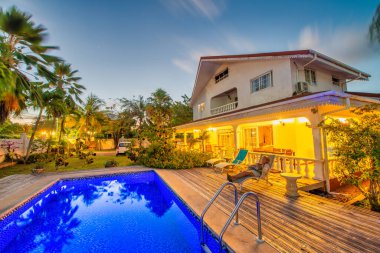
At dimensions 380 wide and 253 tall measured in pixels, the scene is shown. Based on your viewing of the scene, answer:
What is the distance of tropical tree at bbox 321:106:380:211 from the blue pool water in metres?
4.93

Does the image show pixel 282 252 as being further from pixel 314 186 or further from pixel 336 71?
pixel 336 71

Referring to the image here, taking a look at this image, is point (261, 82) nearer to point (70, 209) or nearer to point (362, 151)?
point (362, 151)

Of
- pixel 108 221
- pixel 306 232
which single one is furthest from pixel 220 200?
pixel 108 221

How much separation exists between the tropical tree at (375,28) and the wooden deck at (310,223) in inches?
220

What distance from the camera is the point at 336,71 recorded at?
1403cm

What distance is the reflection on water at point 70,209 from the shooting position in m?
5.16

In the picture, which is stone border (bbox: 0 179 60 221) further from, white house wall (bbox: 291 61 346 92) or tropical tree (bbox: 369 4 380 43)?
white house wall (bbox: 291 61 346 92)

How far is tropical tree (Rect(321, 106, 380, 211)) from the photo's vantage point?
17.5ft

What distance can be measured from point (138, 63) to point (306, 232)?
98.0ft

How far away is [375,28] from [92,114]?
117 ft

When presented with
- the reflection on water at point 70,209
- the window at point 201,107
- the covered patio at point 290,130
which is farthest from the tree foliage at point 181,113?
the reflection on water at point 70,209

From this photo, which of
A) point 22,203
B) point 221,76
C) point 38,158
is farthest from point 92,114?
point 22,203

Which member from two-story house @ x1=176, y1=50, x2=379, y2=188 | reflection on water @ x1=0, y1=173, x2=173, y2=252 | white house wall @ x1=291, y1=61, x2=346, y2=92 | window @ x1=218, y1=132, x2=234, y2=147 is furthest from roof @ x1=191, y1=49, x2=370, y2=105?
reflection on water @ x1=0, y1=173, x2=173, y2=252

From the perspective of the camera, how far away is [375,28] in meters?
6.06
